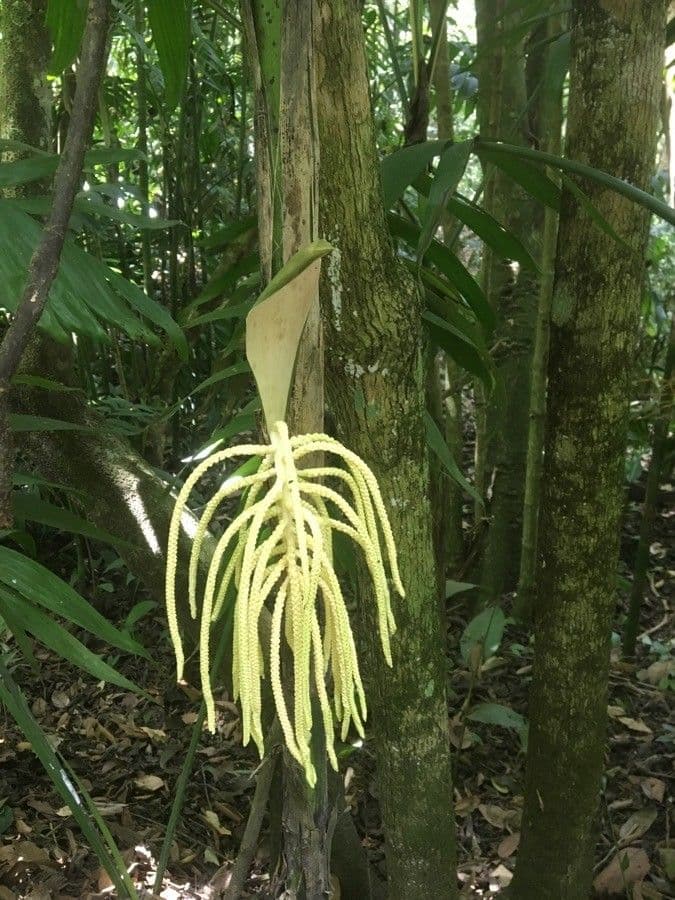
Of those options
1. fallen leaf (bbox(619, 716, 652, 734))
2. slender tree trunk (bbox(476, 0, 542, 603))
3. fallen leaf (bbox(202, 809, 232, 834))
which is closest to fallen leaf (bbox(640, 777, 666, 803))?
fallen leaf (bbox(619, 716, 652, 734))

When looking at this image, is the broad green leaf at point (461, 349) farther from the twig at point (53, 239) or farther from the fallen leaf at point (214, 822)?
the fallen leaf at point (214, 822)

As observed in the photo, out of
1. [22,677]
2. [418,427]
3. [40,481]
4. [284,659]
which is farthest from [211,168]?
[284,659]

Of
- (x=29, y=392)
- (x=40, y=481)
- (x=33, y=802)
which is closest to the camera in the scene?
(x=40, y=481)

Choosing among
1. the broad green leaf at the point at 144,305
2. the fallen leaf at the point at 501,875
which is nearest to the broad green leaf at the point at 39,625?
the broad green leaf at the point at 144,305

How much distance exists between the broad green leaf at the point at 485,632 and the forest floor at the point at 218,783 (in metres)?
0.13

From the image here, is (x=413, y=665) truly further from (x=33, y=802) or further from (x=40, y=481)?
(x=33, y=802)

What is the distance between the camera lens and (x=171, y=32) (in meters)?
0.79

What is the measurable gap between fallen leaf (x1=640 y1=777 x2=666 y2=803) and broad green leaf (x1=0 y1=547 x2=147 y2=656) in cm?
125

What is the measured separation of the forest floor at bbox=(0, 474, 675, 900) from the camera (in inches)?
55.9

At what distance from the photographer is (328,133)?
64cm

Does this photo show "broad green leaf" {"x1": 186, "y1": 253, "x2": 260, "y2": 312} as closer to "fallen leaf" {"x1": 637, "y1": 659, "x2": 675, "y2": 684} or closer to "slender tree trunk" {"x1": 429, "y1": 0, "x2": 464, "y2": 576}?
"slender tree trunk" {"x1": 429, "y1": 0, "x2": 464, "y2": 576}

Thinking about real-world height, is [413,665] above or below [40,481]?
below

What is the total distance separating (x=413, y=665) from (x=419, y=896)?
303mm

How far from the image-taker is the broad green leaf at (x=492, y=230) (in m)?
0.97
